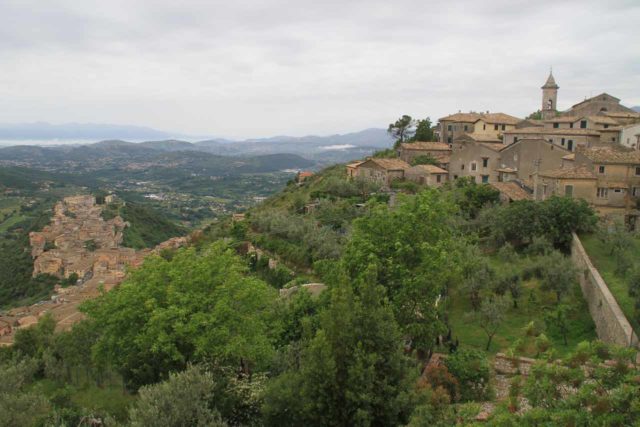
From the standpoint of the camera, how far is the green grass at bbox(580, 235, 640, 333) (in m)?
17.1

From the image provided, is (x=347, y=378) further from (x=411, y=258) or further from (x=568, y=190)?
(x=568, y=190)

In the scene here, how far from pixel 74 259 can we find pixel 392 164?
46113 millimetres

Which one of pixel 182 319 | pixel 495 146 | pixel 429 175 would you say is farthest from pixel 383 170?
pixel 182 319

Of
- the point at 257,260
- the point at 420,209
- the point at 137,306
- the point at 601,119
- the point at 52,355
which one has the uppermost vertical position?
the point at 601,119

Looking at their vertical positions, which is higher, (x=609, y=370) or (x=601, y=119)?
(x=601, y=119)

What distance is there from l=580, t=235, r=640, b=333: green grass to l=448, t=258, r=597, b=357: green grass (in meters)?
1.35

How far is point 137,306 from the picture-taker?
15656 millimetres

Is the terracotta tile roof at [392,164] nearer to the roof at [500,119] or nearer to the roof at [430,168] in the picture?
the roof at [430,168]

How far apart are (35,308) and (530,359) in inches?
1756

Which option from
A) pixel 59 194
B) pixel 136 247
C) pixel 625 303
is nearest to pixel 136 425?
pixel 625 303

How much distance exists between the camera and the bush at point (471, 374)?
13.8 metres

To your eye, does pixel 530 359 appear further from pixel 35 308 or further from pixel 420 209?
pixel 35 308

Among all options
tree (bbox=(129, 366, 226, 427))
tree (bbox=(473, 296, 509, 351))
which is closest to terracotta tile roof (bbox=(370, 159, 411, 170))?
tree (bbox=(473, 296, 509, 351))

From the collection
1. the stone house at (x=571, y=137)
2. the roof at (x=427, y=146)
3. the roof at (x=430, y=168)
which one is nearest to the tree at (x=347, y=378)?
the stone house at (x=571, y=137)
